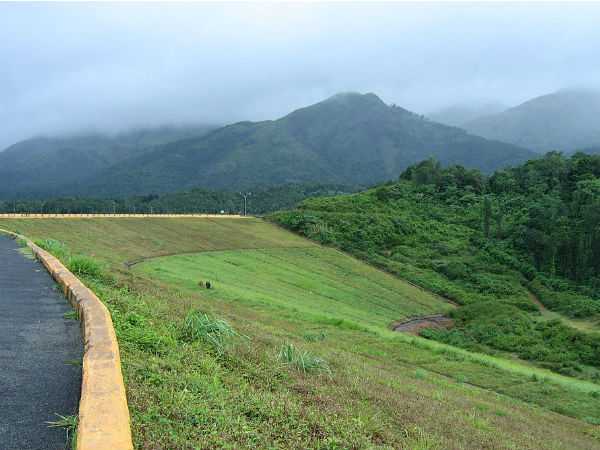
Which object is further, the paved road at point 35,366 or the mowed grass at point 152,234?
the mowed grass at point 152,234

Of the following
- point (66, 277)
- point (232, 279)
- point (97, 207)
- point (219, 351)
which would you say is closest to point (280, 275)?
point (232, 279)

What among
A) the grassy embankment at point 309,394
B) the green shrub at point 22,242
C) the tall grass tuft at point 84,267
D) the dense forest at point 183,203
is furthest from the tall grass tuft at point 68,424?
the dense forest at point 183,203

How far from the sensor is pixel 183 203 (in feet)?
454

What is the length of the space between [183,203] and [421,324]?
11045 cm

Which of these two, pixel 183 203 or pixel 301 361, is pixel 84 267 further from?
pixel 183 203

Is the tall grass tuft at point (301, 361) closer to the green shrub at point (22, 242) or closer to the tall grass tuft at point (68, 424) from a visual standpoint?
the tall grass tuft at point (68, 424)

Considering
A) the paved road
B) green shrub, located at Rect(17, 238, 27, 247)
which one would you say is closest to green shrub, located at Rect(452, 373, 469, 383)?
the paved road

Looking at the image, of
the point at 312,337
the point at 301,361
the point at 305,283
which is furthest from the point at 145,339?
the point at 305,283

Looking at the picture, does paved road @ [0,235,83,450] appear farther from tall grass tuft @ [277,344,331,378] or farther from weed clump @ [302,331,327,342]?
weed clump @ [302,331,327,342]

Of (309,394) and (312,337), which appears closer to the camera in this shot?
(309,394)

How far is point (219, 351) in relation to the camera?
23.9 feet

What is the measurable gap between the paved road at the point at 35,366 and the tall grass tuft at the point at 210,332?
183cm

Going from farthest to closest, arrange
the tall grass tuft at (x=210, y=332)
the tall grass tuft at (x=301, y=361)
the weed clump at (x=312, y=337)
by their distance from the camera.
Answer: the weed clump at (x=312, y=337)
the tall grass tuft at (x=301, y=361)
the tall grass tuft at (x=210, y=332)

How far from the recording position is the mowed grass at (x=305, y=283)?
30219 mm
